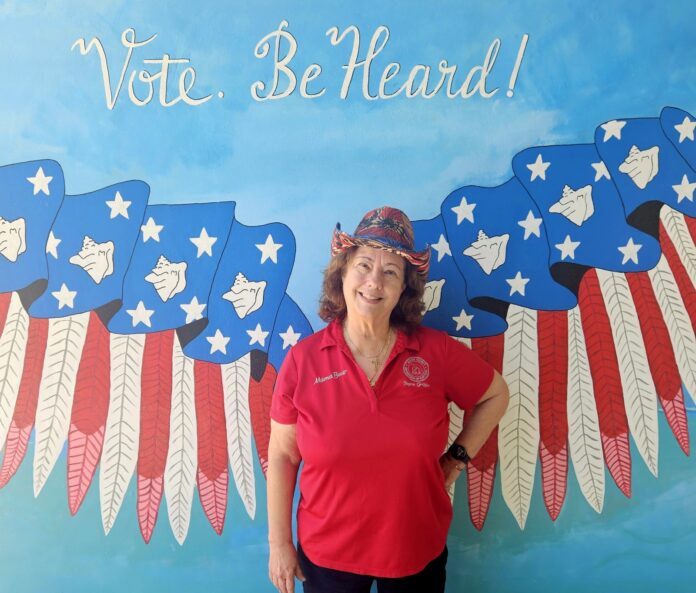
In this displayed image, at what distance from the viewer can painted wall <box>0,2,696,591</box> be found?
79.4 inches

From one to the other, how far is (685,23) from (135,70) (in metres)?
2.03

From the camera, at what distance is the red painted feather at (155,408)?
2055mm

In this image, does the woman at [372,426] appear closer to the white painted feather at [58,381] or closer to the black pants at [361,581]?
the black pants at [361,581]

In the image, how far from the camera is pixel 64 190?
2057mm

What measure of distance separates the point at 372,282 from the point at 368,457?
0.51m

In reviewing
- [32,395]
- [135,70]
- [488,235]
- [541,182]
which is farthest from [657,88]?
[32,395]

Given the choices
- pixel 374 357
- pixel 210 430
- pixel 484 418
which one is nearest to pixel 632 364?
pixel 484 418

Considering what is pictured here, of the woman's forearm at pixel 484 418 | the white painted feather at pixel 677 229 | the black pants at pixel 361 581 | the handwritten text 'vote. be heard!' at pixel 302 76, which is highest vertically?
the handwritten text 'vote. be heard!' at pixel 302 76

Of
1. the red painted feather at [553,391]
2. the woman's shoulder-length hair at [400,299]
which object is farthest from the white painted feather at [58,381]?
the red painted feather at [553,391]

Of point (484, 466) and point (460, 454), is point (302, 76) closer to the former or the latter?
point (460, 454)

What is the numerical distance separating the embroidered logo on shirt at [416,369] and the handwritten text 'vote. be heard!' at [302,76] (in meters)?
1.00

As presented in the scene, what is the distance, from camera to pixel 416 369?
5.50 ft

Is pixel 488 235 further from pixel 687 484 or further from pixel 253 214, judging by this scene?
pixel 687 484

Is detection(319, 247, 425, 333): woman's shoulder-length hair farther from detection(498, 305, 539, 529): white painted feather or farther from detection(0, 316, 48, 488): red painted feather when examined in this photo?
detection(0, 316, 48, 488): red painted feather
